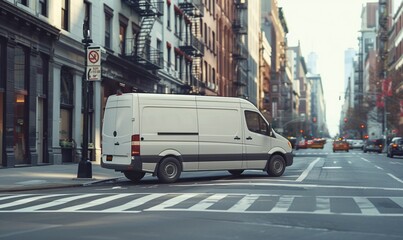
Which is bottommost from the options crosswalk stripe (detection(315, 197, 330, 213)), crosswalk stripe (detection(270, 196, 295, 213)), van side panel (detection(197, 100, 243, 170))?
crosswalk stripe (detection(315, 197, 330, 213))

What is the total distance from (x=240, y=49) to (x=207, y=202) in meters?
66.2

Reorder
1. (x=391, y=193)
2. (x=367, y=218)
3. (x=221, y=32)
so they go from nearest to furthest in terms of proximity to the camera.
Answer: (x=367, y=218), (x=391, y=193), (x=221, y=32)

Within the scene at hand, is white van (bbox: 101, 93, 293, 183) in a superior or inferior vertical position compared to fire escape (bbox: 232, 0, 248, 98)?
inferior

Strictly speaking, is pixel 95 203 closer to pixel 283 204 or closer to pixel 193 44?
pixel 283 204

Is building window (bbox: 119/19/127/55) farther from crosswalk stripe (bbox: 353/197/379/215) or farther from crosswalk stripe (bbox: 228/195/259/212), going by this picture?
crosswalk stripe (bbox: 353/197/379/215)

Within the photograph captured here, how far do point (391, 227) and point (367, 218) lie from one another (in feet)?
3.14

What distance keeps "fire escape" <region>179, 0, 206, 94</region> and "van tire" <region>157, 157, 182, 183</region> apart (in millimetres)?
29688

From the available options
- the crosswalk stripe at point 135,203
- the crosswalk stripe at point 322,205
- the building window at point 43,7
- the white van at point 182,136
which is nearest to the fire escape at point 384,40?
the building window at point 43,7

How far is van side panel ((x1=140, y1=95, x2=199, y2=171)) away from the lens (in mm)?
16938

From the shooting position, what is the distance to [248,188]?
49.8ft

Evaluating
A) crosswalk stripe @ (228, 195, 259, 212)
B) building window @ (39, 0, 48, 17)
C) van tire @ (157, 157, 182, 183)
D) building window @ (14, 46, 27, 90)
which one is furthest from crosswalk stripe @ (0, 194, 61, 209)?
building window @ (39, 0, 48, 17)

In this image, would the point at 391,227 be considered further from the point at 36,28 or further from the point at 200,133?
the point at 36,28

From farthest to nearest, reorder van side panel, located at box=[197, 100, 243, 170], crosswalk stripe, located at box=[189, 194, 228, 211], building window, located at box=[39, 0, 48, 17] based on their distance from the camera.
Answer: building window, located at box=[39, 0, 48, 17]
van side panel, located at box=[197, 100, 243, 170]
crosswalk stripe, located at box=[189, 194, 228, 211]

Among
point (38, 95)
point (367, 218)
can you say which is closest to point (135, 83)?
point (38, 95)
